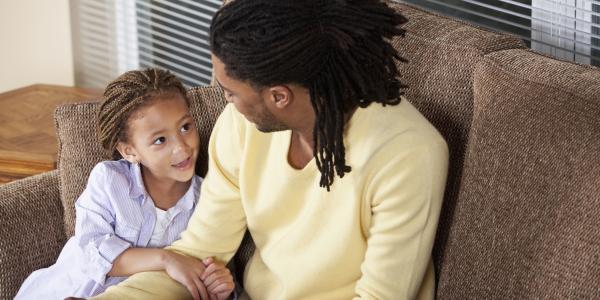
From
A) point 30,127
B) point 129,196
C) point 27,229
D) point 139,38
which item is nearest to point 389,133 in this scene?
point 129,196

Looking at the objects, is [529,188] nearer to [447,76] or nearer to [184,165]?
[447,76]

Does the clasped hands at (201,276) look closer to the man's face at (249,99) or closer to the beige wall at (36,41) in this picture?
the man's face at (249,99)

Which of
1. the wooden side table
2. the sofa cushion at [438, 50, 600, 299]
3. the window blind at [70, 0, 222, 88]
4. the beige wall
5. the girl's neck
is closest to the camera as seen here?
the sofa cushion at [438, 50, 600, 299]

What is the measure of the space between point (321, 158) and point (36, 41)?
1.90m

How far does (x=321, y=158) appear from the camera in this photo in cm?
160

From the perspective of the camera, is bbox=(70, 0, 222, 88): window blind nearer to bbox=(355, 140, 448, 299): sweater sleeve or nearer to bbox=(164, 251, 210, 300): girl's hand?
bbox=(164, 251, 210, 300): girl's hand

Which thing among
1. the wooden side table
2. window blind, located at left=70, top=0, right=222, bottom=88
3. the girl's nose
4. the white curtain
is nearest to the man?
the girl's nose

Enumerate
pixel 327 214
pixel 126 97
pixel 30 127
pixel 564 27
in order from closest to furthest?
pixel 327 214 → pixel 126 97 → pixel 564 27 → pixel 30 127

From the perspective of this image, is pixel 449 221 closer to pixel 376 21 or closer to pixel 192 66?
pixel 376 21

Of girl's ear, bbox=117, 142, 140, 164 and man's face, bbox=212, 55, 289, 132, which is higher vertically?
man's face, bbox=212, 55, 289, 132

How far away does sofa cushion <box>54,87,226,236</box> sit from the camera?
204 centimetres

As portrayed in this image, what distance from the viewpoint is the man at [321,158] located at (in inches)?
59.5

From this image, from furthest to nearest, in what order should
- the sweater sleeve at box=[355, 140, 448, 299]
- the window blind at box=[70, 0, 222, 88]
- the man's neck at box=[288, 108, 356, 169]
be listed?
the window blind at box=[70, 0, 222, 88]
the man's neck at box=[288, 108, 356, 169]
the sweater sleeve at box=[355, 140, 448, 299]

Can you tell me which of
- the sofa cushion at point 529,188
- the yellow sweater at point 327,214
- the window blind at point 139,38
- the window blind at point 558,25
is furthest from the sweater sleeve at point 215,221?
the window blind at point 139,38
